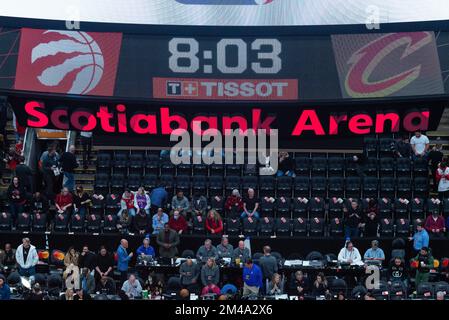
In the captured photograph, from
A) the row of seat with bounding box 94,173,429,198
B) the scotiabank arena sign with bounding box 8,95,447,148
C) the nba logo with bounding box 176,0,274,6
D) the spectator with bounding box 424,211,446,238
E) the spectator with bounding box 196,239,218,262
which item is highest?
the nba logo with bounding box 176,0,274,6

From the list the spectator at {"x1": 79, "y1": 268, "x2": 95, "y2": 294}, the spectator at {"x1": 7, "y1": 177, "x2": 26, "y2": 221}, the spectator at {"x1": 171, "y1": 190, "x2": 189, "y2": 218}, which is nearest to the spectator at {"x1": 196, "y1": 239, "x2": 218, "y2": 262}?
the spectator at {"x1": 171, "y1": 190, "x2": 189, "y2": 218}

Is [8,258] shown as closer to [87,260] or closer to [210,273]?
[87,260]

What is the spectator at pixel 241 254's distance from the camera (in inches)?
1061

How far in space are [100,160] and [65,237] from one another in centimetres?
348

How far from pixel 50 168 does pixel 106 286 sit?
6.63 m

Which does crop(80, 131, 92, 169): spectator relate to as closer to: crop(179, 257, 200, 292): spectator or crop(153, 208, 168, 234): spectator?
crop(153, 208, 168, 234): spectator

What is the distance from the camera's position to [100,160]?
3178 centimetres

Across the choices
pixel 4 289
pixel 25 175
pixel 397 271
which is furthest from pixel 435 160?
pixel 4 289

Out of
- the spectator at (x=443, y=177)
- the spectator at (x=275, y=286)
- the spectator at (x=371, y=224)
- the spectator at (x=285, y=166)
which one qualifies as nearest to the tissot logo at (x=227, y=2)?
the spectator at (x=285, y=166)

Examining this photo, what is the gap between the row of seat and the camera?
30.7m

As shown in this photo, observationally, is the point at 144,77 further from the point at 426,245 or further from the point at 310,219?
the point at 426,245

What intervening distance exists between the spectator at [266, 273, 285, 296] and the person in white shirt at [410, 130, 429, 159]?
724 centimetres
